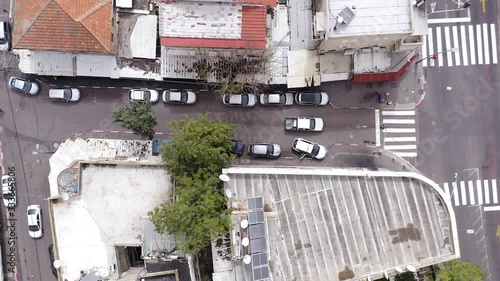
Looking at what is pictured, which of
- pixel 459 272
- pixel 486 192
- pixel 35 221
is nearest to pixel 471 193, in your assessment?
pixel 486 192

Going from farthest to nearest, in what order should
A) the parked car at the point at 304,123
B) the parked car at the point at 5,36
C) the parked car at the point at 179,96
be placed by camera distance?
the parked car at the point at 304,123 < the parked car at the point at 179,96 < the parked car at the point at 5,36

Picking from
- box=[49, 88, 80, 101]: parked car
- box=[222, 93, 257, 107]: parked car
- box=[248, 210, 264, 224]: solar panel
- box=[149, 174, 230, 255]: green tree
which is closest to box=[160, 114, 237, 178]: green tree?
box=[149, 174, 230, 255]: green tree

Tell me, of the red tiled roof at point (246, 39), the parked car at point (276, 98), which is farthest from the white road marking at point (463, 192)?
the red tiled roof at point (246, 39)

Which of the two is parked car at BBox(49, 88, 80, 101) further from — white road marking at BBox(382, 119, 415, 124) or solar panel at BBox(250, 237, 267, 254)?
white road marking at BBox(382, 119, 415, 124)

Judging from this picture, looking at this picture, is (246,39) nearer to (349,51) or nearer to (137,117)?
(349,51)

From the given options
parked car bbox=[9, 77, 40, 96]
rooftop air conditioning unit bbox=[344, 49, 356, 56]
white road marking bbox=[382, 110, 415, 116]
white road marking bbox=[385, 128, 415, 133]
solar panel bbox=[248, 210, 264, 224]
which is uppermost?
rooftop air conditioning unit bbox=[344, 49, 356, 56]

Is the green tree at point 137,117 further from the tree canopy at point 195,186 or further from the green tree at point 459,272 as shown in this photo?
the green tree at point 459,272
